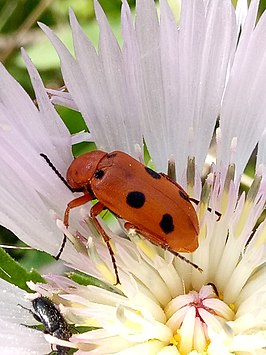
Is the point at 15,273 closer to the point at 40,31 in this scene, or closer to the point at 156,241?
the point at 156,241

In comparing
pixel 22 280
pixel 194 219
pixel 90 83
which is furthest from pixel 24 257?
pixel 194 219

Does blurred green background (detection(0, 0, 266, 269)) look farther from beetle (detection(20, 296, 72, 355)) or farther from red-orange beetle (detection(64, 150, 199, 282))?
beetle (detection(20, 296, 72, 355))

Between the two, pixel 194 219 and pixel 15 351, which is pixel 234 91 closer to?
pixel 194 219

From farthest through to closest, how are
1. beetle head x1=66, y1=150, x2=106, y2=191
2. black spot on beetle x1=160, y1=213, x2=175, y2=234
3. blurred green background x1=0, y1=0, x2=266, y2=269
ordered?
blurred green background x1=0, y1=0, x2=266, y2=269 → beetle head x1=66, y1=150, x2=106, y2=191 → black spot on beetle x1=160, y1=213, x2=175, y2=234

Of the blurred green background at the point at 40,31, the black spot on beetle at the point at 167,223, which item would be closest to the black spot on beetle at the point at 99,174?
the black spot on beetle at the point at 167,223

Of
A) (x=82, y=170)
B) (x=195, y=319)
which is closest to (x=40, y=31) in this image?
(x=82, y=170)

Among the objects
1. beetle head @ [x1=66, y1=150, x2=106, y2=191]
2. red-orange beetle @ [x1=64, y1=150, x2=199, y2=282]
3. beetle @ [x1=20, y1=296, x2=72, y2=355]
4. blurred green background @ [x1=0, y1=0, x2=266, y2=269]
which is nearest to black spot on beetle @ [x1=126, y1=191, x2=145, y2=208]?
red-orange beetle @ [x1=64, y1=150, x2=199, y2=282]
